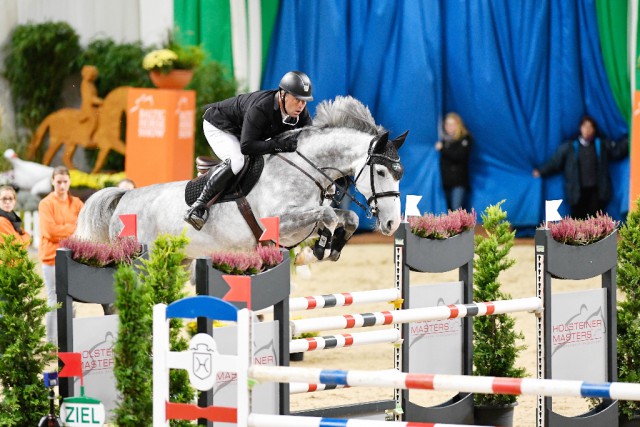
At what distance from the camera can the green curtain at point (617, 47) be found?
41.2 ft

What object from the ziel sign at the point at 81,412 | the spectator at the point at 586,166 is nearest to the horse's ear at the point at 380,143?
the ziel sign at the point at 81,412

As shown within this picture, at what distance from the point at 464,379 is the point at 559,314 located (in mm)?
2040

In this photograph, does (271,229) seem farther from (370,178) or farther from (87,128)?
(87,128)

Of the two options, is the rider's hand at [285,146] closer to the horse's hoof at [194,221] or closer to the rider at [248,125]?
the rider at [248,125]

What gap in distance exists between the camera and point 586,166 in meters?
12.5

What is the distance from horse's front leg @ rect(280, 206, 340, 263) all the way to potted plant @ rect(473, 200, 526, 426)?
0.71 metres

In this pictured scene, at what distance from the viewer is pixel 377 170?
227 inches

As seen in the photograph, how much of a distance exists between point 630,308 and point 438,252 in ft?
3.41

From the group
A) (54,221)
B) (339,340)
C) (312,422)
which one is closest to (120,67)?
(54,221)

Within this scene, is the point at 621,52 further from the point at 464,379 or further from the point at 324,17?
the point at 464,379

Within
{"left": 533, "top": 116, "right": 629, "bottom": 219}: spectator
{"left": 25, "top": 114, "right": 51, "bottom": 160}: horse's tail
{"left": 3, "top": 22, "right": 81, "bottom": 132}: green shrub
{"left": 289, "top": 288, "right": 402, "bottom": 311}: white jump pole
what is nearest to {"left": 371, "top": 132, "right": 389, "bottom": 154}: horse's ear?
{"left": 289, "top": 288, "right": 402, "bottom": 311}: white jump pole

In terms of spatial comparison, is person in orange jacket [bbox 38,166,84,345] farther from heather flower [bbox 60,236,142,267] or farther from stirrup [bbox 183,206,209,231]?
heather flower [bbox 60,236,142,267]

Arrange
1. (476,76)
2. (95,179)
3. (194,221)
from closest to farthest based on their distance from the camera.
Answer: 1. (194,221)
2. (95,179)
3. (476,76)

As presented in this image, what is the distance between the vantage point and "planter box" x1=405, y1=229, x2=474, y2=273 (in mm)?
5172
